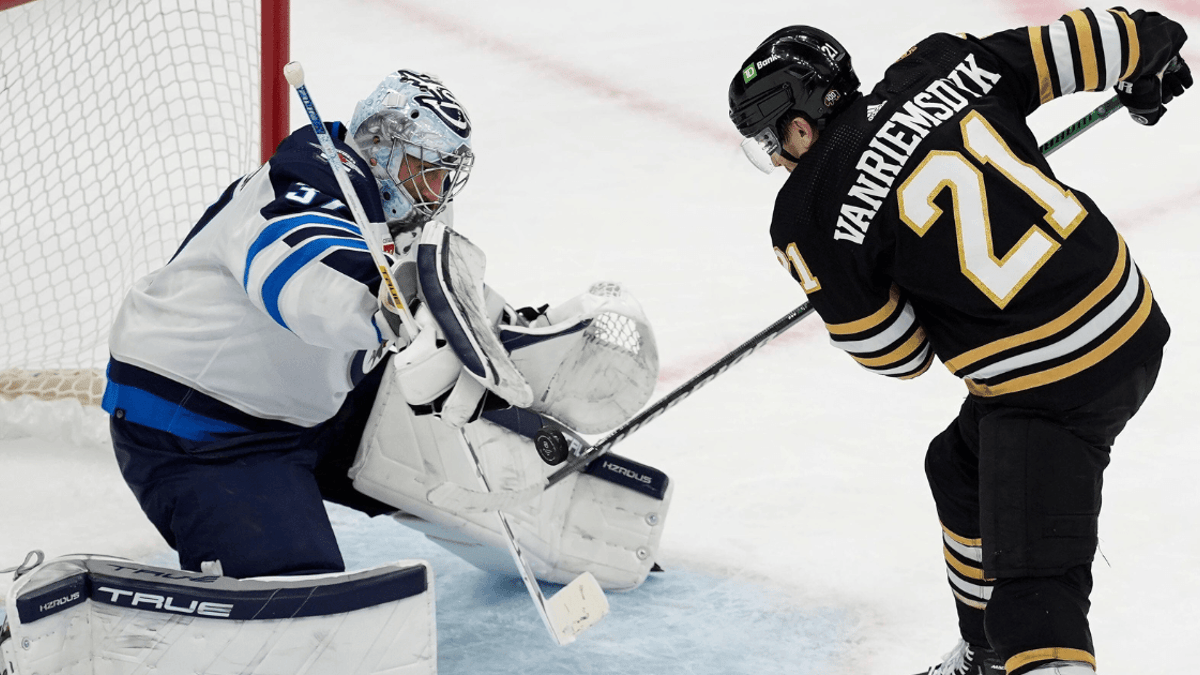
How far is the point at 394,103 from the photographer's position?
204cm

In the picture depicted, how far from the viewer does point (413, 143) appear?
2023 millimetres

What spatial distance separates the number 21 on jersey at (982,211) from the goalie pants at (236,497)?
3.44 ft

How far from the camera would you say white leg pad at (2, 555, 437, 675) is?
1.94 m

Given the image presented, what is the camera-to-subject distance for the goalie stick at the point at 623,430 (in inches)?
85.7

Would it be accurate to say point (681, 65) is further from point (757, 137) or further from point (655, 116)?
point (757, 137)

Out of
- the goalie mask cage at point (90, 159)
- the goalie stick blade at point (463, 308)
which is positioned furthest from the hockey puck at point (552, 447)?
the goalie mask cage at point (90, 159)

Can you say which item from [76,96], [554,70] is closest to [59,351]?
[76,96]

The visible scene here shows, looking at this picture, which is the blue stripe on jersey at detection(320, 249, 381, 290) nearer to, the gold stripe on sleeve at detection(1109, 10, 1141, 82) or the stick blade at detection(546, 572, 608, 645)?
the stick blade at detection(546, 572, 608, 645)

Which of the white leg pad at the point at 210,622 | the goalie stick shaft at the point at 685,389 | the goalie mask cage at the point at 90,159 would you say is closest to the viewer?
the white leg pad at the point at 210,622

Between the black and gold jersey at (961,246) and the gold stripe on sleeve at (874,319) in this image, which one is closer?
the black and gold jersey at (961,246)

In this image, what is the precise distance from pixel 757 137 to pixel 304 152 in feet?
2.13

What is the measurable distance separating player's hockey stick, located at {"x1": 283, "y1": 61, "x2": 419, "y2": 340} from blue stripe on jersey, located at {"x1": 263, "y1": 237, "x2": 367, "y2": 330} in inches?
1.0

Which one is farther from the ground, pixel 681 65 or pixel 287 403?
pixel 681 65

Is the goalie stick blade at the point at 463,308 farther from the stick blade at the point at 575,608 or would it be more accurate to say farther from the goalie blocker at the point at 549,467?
the stick blade at the point at 575,608
